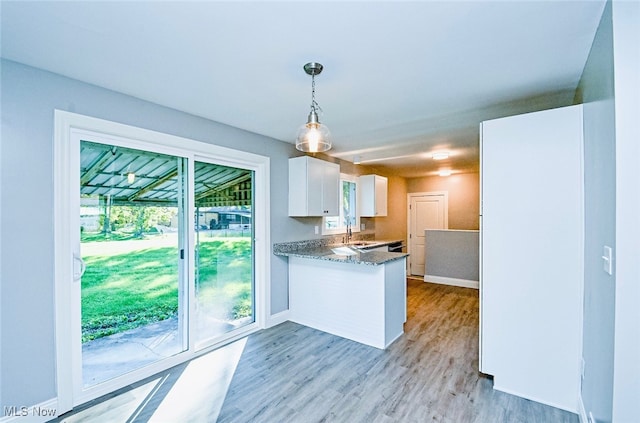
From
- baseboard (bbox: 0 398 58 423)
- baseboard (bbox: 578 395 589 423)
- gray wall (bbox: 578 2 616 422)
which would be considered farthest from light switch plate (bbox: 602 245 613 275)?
baseboard (bbox: 0 398 58 423)

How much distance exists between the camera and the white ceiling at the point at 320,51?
4.64 ft

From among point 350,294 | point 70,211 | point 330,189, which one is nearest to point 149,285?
point 70,211

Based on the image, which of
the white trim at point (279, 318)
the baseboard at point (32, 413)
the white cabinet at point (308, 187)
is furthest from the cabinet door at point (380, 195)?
the baseboard at point (32, 413)

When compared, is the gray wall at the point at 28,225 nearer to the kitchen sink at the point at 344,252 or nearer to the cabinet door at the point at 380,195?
the kitchen sink at the point at 344,252

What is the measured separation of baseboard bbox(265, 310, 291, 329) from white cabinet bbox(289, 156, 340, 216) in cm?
131

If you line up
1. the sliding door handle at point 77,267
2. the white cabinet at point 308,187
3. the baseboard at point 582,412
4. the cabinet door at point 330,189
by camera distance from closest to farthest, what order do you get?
the baseboard at point 582,412 < the sliding door handle at point 77,267 < the white cabinet at point 308,187 < the cabinet door at point 330,189

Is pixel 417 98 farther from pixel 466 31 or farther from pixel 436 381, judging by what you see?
pixel 436 381

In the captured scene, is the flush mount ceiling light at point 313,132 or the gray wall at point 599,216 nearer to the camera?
the gray wall at point 599,216

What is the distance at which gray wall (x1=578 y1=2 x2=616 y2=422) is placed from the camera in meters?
1.33

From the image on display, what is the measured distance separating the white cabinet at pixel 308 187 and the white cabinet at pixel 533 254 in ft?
6.89

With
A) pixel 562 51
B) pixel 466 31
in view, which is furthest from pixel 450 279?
pixel 466 31

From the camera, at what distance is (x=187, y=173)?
9.32 ft

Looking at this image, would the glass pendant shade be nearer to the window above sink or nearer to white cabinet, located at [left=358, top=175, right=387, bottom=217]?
the window above sink

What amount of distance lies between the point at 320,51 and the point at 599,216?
183cm
